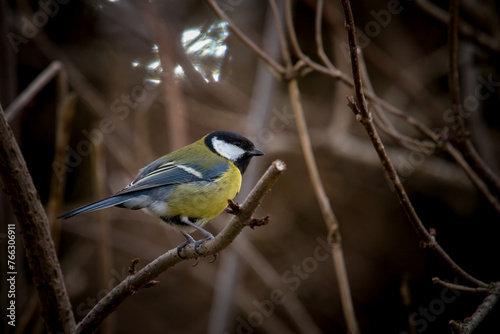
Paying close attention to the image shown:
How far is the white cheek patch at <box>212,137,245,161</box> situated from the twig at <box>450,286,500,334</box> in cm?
157

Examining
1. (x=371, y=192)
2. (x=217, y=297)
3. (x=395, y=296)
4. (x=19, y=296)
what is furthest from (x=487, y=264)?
(x=19, y=296)

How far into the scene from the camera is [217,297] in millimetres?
2924

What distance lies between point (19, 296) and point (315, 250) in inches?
96.5

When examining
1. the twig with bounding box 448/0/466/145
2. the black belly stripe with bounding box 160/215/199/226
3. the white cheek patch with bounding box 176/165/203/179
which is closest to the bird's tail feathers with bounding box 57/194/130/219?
the black belly stripe with bounding box 160/215/199/226

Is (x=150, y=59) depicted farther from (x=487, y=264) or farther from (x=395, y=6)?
(x=487, y=264)

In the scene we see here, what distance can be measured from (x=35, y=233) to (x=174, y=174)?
2.78 ft

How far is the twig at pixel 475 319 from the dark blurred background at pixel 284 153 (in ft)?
6.23

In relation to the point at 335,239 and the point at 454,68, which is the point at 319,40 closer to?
the point at 454,68

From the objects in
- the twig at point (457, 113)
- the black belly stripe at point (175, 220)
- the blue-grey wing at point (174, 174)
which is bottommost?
the black belly stripe at point (175, 220)

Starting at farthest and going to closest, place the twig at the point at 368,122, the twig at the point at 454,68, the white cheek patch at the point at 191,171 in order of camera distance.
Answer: the white cheek patch at the point at 191,171 → the twig at the point at 454,68 → the twig at the point at 368,122

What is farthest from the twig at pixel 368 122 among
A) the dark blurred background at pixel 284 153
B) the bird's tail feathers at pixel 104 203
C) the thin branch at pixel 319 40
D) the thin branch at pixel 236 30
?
the dark blurred background at pixel 284 153

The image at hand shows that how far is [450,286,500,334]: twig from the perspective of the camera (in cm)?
132

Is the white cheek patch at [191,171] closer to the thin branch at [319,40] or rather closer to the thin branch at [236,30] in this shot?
the thin branch at [236,30]

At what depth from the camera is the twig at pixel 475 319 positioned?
4.32 ft
